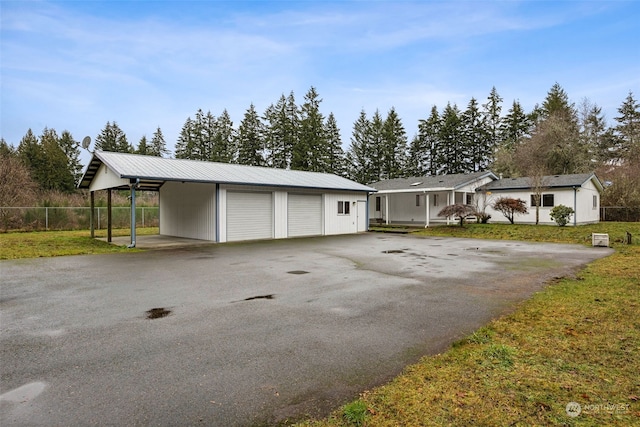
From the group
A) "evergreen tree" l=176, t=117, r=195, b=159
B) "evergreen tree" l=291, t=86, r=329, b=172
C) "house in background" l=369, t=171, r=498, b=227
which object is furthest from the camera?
"evergreen tree" l=176, t=117, r=195, b=159

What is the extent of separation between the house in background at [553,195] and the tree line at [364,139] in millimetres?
14576

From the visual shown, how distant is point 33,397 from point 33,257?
34.8 feet

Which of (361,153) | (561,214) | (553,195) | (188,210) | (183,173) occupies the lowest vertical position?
(561,214)

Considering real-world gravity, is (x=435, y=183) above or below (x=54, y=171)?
below

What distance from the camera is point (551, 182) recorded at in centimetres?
2289

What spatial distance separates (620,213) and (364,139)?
92.1 ft

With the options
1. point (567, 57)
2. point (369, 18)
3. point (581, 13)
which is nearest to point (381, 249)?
point (369, 18)

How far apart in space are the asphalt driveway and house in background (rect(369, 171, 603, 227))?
51.2 feet

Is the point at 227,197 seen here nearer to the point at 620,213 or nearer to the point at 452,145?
the point at 620,213

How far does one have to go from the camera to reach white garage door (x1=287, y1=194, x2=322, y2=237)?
18672 millimetres

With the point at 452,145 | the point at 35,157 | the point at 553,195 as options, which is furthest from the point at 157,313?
the point at 35,157

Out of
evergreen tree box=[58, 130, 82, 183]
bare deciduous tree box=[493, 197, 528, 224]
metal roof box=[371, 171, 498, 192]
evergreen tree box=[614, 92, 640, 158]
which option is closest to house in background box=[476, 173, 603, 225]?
bare deciduous tree box=[493, 197, 528, 224]

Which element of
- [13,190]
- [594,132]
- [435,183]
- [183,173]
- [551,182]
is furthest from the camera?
[594,132]

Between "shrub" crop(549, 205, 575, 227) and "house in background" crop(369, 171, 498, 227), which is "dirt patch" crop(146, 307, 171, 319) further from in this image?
"shrub" crop(549, 205, 575, 227)
